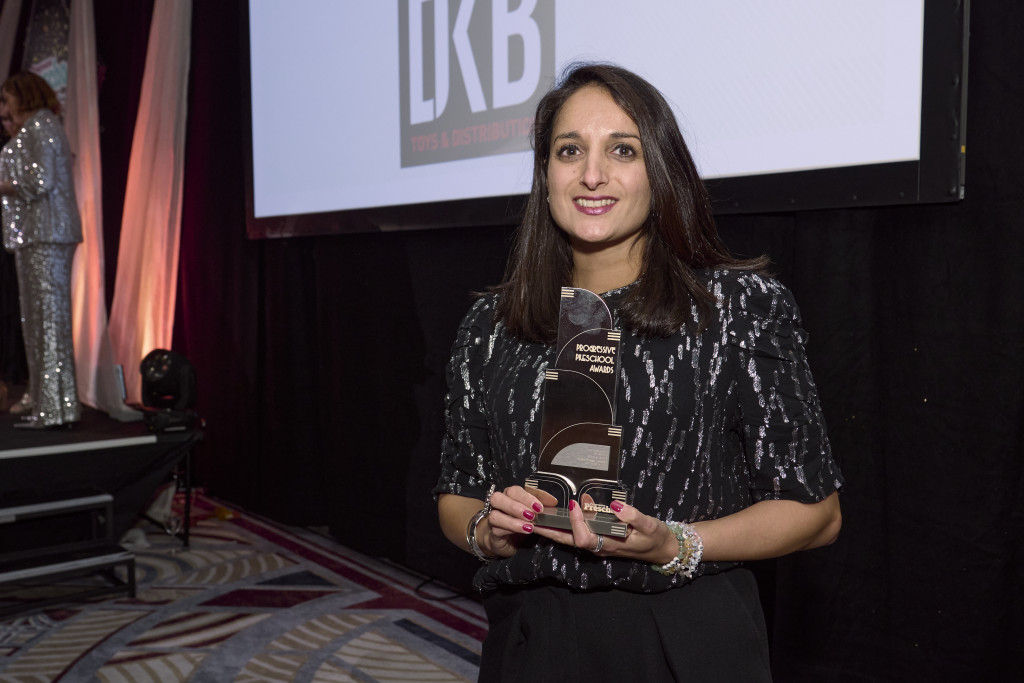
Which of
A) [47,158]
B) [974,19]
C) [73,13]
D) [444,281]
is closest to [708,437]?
[974,19]

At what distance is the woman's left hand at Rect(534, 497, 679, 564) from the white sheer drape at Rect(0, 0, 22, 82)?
Answer: 238 inches

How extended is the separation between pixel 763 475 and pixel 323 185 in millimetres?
2619

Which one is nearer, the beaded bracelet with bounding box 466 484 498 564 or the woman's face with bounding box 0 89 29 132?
the beaded bracelet with bounding box 466 484 498 564

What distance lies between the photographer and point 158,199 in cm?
437

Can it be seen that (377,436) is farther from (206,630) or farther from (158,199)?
(158,199)

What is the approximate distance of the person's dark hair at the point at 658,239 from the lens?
39.9 inches

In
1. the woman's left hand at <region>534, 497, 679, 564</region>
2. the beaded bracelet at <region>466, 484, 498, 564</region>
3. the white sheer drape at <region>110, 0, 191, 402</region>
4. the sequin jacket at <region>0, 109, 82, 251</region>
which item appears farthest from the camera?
the white sheer drape at <region>110, 0, 191, 402</region>

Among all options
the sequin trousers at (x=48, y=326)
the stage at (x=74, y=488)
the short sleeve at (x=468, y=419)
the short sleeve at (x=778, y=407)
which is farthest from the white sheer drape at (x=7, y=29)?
the short sleeve at (x=778, y=407)

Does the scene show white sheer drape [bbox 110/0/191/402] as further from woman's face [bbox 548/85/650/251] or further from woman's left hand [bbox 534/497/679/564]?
woman's left hand [bbox 534/497/679/564]

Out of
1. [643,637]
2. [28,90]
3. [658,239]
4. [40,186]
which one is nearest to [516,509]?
[643,637]

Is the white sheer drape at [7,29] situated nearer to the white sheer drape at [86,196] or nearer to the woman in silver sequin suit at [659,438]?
the white sheer drape at [86,196]

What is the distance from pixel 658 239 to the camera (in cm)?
108

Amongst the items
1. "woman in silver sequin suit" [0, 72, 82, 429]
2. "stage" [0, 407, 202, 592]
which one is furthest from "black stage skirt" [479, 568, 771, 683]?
"woman in silver sequin suit" [0, 72, 82, 429]

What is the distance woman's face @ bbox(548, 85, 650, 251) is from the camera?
1.05 meters
